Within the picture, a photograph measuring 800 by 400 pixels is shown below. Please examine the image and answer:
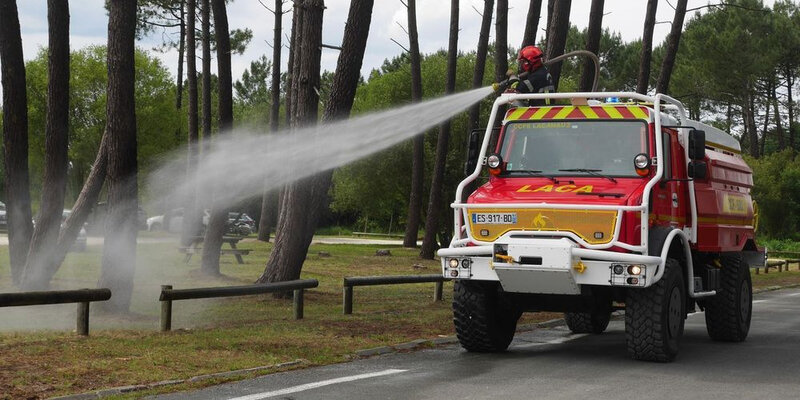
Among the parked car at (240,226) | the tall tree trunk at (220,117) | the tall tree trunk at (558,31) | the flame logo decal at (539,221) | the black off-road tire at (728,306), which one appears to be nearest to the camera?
the flame logo decal at (539,221)

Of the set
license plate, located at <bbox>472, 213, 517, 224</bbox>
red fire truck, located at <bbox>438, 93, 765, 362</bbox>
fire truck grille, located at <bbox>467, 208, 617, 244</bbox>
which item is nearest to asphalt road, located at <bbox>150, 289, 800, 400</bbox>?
red fire truck, located at <bbox>438, 93, 765, 362</bbox>

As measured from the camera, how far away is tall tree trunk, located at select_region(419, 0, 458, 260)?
3284 centimetres

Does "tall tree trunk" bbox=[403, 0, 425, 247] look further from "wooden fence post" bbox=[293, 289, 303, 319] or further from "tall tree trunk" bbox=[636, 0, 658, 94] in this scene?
"wooden fence post" bbox=[293, 289, 303, 319]

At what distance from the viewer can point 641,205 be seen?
10.2 m

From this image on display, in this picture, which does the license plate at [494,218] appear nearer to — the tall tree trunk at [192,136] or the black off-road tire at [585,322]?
the black off-road tire at [585,322]

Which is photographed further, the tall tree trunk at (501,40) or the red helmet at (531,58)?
the tall tree trunk at (501,40)

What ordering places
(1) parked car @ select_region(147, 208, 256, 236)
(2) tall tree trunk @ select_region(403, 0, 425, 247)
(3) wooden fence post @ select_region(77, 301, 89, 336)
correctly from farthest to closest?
(1) parked car @ select_region(147, 208, 256, 236)
(2) tall tree trunk @ select_region(403, 0, 425, 247)
(3) wooden fence post @ select_region(77, 301, 89, 336)

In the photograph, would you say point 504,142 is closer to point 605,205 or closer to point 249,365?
point 605,205

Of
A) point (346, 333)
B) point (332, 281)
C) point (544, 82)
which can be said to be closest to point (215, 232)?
point (332, 281)

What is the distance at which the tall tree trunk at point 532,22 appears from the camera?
2288 cm

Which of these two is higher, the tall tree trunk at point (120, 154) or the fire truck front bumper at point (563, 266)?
the tall tree trunk at point (120, 154)

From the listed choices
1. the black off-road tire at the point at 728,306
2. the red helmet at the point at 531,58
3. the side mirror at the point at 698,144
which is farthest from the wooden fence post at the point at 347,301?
the side mirror at the point at 698,144

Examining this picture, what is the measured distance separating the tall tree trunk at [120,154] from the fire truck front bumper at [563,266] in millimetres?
6187

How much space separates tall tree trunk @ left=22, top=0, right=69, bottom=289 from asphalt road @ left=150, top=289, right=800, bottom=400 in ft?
30.1
